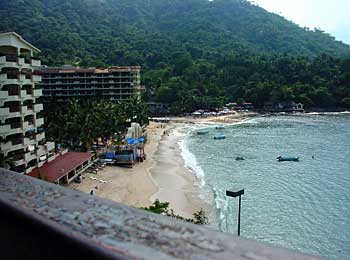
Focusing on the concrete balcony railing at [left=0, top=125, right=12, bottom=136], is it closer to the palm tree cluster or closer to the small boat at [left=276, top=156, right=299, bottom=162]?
the palm tree cluster

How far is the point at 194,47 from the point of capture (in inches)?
5148

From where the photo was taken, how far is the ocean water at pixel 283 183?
1912 centimetres

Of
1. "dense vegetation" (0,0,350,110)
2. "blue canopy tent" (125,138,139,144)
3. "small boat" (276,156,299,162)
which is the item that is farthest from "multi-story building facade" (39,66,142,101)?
"small boat" (276,156,299,162)

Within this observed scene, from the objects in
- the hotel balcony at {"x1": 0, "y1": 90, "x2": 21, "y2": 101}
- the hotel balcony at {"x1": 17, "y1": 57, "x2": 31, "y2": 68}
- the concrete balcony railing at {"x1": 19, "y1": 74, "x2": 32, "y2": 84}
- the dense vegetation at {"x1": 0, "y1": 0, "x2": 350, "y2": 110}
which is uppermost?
the dense vegetation at {"x1": 0, "y1": 0, "x2": 350, "y2": 110}

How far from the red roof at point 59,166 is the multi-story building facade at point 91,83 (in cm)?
3646

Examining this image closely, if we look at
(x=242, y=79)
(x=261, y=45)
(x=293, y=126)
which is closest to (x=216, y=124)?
(x=293, y=126)

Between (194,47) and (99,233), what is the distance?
436ft

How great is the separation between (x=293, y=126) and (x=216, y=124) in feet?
43.4

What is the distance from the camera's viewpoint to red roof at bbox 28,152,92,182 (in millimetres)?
21106

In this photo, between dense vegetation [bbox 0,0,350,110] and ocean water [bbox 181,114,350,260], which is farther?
dense vegetation [bbox 0,0,350,110]

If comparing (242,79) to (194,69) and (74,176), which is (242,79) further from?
(74,176)

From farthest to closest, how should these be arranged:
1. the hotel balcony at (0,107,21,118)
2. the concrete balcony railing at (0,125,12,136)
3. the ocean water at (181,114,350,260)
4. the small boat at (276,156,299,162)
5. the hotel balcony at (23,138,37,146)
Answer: the small boat at (276,156,299,162) → the hotel balcony at (23,138,37,146) → the hotel balcony at (0,107,21,118) → the concrete balcony railing at (0,125,12,136) → the ocean water at (181,114,350,260)

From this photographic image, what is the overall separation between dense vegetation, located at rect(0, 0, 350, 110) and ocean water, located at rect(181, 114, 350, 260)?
101ft

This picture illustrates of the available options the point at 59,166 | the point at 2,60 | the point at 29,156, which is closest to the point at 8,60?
the point at 2,60
